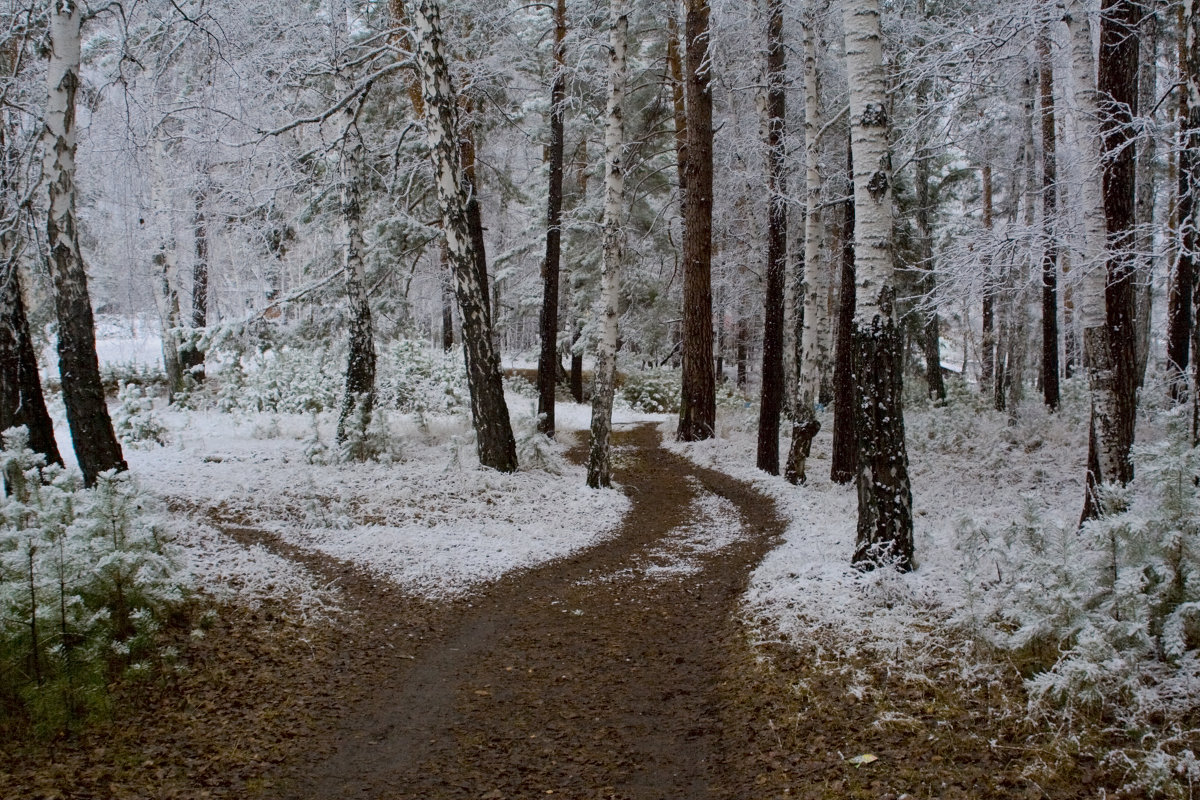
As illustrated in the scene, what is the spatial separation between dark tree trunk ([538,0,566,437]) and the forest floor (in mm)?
9517

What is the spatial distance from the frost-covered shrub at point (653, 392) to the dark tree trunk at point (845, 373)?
13915 millimetres

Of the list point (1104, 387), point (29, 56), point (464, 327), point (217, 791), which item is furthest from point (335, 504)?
point (1104, 387)

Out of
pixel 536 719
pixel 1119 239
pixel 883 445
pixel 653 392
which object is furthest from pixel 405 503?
pixel 653 392

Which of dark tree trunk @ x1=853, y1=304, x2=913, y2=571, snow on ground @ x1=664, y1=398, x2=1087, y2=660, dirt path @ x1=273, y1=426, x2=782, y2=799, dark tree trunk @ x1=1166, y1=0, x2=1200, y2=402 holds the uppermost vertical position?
dark tree trunk @ x1=1166, y1=0, x2=1200, y2=402

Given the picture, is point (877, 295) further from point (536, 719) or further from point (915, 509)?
point (915, 509)

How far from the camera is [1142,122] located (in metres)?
5.75

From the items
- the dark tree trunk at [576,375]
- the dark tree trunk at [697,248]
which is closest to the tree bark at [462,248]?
the dark tree trunk at [697,248]

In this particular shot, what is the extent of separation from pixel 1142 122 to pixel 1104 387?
2469mm

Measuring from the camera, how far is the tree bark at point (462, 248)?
10.6 m

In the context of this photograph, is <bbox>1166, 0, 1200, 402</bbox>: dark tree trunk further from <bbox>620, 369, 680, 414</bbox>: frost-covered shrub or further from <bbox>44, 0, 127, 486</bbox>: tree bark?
<bbox>620, 369, 680, 414</bbox>: frost-covered shrub

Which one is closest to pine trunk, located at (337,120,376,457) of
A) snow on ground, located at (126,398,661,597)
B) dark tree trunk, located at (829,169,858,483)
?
snow on ground, located at (126,398,661,597)

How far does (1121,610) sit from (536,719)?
351 centimetres

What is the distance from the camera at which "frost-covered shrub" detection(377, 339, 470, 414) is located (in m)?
17.6

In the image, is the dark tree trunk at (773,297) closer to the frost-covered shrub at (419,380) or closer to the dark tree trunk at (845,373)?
the dark tree trunk at (845,373)
